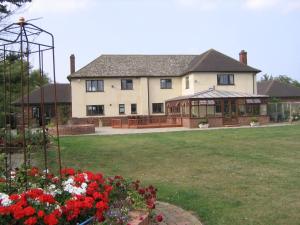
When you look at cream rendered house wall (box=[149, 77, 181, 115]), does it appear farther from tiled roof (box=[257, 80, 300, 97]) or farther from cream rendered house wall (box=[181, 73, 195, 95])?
tiled roof (box=[257, 80, 300, 97])

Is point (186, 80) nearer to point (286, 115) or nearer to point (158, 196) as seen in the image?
point (286, 115)

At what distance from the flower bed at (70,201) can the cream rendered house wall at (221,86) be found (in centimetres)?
3595

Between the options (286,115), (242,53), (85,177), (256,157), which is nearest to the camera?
(85,177)

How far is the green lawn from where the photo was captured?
696 cm

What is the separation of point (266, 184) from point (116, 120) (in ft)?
112

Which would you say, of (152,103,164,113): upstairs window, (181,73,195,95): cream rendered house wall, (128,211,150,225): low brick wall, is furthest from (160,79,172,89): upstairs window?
(128,211,150,225): low brick wall

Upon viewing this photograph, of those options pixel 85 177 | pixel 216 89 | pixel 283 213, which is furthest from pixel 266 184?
pixel 216 89

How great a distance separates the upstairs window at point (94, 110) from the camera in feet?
145

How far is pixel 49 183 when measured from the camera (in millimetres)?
6316

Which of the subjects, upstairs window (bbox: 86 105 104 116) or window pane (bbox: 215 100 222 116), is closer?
window pane (bbox: 215 100 222 116)

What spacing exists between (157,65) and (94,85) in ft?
26.0

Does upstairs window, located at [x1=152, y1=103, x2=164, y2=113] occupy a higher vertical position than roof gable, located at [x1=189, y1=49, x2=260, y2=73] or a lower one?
lower

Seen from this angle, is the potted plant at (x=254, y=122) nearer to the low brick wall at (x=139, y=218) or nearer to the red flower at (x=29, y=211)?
the low brick wall at (x=139, y=218)

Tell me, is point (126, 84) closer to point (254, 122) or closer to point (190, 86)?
point (190, 86)
